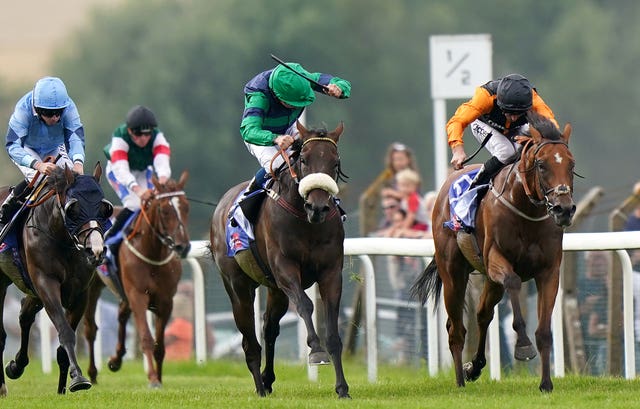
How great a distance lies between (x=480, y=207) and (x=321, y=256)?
1131mm

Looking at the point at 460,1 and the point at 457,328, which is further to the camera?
the point at 460,1

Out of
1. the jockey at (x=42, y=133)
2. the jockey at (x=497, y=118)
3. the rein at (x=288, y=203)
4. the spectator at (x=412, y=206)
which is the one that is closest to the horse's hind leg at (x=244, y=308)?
the rein at (x=288, y=203)

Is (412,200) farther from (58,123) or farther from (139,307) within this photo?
(58,123)

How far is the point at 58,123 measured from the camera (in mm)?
10602

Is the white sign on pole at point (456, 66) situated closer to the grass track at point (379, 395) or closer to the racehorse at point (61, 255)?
the grass track at point (379, 395)

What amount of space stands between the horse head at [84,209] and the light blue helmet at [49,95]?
0.62 metres

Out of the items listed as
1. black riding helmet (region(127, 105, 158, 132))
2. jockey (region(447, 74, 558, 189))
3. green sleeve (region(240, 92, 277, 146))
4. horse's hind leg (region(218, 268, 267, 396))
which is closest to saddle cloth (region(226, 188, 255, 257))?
horse's hind leg (region(218, 268, 267, 396))

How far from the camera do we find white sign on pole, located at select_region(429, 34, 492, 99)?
13.1 meters

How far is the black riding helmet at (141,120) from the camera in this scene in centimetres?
1329

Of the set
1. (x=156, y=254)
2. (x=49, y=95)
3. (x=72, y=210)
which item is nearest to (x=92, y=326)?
(x=156, y=254)

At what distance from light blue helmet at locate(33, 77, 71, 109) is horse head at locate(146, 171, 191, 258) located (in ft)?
8.30

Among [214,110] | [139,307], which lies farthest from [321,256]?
[214,110]

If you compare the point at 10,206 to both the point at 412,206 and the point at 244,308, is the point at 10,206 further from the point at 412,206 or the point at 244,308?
the point at 412,206

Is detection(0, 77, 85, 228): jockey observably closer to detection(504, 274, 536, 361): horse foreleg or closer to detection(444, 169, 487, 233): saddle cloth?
detection(444, 169, 487, 233): saddle cloth
